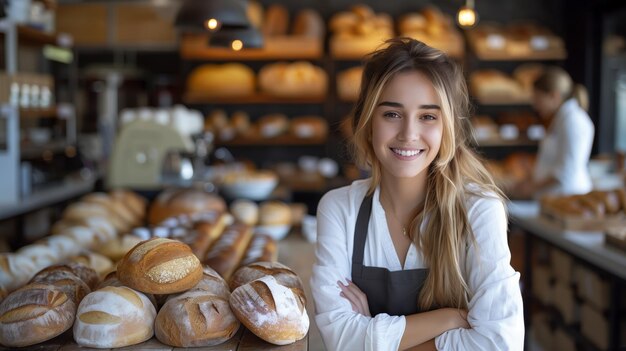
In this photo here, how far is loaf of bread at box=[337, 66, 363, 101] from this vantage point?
5.94m

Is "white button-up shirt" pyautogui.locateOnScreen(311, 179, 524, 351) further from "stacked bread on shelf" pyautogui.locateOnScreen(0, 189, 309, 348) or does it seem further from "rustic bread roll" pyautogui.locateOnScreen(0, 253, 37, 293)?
"rustic bread roll" pyautogui.locateOnScreen(0, 253, 37, 293)

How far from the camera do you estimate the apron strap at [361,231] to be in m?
1.67

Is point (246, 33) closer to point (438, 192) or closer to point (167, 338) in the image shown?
point (438, 192)

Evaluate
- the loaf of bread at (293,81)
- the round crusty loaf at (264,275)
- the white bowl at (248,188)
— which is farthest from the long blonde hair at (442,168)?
the loaf of bread at (293,81)

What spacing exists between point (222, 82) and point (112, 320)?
4.66m

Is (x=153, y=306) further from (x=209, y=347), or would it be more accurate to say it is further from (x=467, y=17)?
(x=467, y=17)

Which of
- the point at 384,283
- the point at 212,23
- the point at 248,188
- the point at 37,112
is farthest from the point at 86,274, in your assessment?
the point at 37,112

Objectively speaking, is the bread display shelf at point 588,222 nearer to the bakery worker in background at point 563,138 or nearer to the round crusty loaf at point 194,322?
the bakery worker in background at point 563,138

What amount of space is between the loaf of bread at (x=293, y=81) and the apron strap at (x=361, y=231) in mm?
4269

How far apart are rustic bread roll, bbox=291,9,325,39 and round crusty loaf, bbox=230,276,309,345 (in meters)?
4.72

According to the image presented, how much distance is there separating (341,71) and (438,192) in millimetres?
4853

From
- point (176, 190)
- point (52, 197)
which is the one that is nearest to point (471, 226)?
point (176, 190)

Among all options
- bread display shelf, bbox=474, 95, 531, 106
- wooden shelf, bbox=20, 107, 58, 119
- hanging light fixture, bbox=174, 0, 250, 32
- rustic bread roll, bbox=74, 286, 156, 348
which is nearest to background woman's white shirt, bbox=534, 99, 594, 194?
bread display shelf, bbox=474, 95, 531, 106

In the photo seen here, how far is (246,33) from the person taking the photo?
3.11 metres
